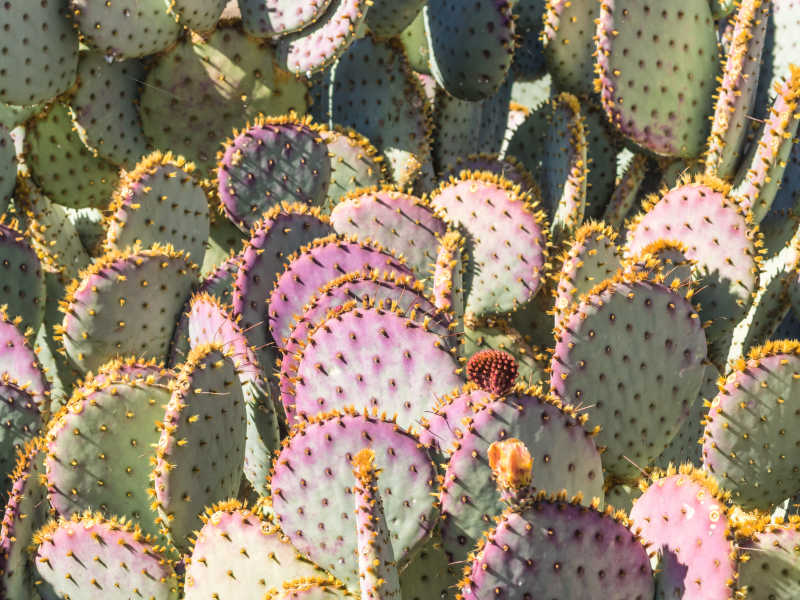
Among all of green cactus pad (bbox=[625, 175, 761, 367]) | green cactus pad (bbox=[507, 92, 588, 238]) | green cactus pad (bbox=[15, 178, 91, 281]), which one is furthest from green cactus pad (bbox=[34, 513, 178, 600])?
green cactus pad (bbox=[507, 92, 588, 238])

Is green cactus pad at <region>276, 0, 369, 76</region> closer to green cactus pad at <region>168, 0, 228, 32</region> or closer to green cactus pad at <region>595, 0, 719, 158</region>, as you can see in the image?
green cactus pad at <region>168, 0, 228, 32</region>

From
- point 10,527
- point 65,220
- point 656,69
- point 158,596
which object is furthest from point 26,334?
point 656,69

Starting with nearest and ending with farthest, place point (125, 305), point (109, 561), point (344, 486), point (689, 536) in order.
Result: point (689, 536) < point (344, 486) < point (109, 561) < point (125, 305)

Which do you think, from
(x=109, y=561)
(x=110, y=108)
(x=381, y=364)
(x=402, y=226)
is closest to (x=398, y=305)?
(x=381, y=364)

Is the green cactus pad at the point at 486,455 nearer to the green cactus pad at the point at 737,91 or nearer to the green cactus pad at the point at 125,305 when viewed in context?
the green cactus pad at the point at 125,305

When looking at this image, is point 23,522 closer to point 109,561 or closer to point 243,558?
point 109,561

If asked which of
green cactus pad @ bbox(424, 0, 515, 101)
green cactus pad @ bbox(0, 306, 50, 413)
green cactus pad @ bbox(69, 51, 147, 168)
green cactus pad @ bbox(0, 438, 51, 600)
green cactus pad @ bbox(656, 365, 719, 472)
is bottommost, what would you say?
green cactus pad @ bbox(656, 365, 719, 472)
